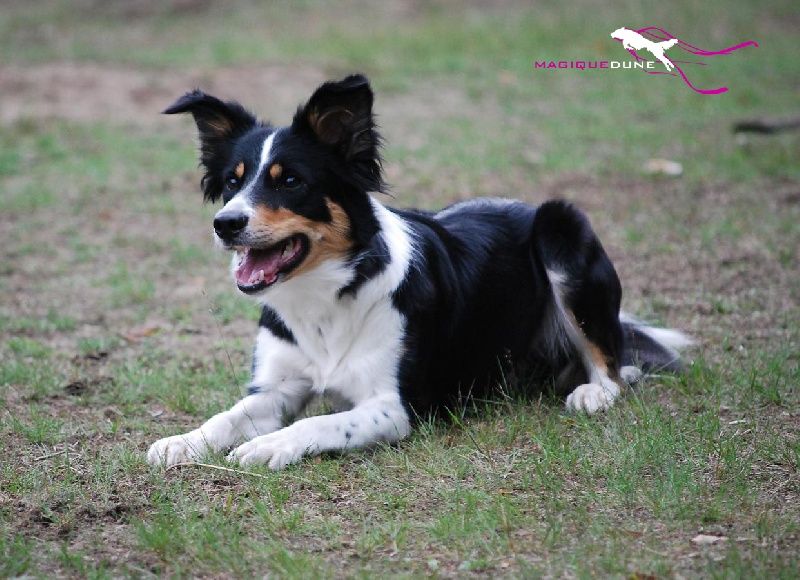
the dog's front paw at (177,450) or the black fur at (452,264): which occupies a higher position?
the black fur at (452,264)

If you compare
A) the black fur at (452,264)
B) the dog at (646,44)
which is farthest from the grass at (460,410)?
the dog at (646,44)

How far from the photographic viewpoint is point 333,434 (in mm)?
4414

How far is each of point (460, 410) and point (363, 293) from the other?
2.67 feet

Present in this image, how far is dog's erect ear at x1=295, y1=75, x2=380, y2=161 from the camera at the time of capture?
4.41m

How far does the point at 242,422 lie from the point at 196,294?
2.94 meters

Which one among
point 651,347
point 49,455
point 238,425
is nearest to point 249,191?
point 238,425

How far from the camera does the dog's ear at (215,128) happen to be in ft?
15.5

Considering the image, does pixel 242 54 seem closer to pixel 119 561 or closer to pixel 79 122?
pixel 79 122

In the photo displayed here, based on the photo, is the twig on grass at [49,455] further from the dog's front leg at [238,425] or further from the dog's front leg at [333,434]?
the dog's front leg at [333,434]

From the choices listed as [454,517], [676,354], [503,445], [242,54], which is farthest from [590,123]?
[454,517]

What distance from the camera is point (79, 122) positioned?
483 inches

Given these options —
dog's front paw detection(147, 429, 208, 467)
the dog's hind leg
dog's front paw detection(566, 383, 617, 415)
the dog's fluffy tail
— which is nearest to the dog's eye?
dog's front paw detection(147, 429, 208, 467)

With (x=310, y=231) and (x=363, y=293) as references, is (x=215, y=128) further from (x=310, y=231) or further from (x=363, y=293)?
(x=363, y=293)

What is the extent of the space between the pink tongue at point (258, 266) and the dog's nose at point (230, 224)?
0.22 metres
